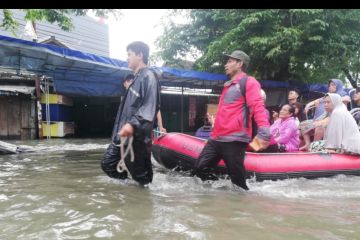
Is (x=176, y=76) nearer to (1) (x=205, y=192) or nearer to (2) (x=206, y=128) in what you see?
(2) (x=206, y=128)

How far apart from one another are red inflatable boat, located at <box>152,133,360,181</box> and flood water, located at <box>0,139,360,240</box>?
13 cm

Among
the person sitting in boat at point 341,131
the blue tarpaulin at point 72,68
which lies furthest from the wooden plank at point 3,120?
the person sitting in boat at point 341,131

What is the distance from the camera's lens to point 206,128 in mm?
10281

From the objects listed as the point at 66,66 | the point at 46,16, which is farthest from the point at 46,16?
the point at 66,66

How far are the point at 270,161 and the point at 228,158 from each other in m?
1.07

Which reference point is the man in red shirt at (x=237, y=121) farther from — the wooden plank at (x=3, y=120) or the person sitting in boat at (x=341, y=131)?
the wooden plank at (x=3, y=120)

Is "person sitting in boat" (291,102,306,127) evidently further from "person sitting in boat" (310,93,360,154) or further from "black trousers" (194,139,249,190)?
"black trousers" (194,139,249,190)

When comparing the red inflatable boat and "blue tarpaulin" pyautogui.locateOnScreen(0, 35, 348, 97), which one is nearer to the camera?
the red inflatable boat

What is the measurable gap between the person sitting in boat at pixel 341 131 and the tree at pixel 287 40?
780 centimetres

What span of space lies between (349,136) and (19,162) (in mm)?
5971

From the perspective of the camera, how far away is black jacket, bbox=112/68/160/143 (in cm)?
395

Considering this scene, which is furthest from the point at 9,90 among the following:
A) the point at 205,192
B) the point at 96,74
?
the point at 205,192

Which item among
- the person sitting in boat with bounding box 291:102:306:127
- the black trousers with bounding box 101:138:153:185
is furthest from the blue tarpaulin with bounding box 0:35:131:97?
the person sitting in boat with bounding box 291:102:306:127

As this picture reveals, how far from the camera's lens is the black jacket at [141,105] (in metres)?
3.95
